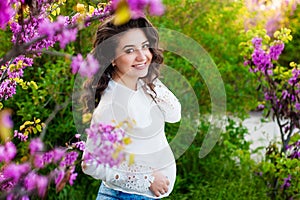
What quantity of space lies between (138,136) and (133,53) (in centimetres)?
33

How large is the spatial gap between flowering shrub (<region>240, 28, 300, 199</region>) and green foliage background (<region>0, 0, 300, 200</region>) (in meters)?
0.18

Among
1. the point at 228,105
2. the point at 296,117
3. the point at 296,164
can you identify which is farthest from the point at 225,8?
the point at 296,164

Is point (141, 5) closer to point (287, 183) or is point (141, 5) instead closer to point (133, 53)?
point (133, 53)

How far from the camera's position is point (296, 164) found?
143 inches

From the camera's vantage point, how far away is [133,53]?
2141 mm

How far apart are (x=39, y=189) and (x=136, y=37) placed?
91cm

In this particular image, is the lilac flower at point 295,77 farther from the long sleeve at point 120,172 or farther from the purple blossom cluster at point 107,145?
the purple blossom cluster at point 107,145

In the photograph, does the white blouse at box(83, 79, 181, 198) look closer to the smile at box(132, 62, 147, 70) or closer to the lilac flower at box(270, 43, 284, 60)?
the smile at box(132, 62, 147, 70)

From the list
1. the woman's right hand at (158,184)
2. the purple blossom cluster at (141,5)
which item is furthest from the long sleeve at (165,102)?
the purple blossom cluster at (141,5)

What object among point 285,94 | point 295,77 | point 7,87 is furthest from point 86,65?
point 285,94

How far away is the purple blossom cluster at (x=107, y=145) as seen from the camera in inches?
56.6

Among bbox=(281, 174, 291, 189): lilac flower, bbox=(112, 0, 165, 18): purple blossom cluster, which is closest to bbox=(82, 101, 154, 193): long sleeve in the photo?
bbox=(112, 0, 165, 18): purple blossom cluster

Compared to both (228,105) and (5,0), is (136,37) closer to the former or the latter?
(5,0)

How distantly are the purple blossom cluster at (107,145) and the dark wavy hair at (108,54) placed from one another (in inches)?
27.1
